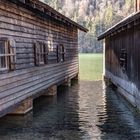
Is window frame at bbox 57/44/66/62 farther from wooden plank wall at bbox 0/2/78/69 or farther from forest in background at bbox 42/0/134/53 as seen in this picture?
forest in background at bbox 42/0/134/53

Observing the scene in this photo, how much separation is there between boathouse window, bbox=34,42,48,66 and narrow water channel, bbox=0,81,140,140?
1976 mm

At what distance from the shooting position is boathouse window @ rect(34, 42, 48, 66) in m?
15.4

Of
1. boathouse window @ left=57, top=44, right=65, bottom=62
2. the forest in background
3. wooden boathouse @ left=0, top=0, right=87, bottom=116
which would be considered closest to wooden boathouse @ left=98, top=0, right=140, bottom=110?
wooden boathouse @ left=0, top=0, right=87, bottom=116

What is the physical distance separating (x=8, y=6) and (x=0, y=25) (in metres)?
1.07

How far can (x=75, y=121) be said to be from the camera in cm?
1288

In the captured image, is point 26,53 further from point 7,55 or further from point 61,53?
point 61,53

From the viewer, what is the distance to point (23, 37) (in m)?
13.5

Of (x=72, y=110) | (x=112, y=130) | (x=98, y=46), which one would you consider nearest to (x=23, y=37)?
(x=72, y=110)

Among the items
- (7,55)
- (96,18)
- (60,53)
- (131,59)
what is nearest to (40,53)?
(131,59)

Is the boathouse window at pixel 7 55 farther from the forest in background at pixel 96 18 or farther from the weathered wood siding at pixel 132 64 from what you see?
the forest in background at pixel 96 18

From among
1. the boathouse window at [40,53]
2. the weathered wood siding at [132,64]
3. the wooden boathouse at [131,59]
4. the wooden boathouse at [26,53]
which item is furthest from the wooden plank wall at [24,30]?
the weathered wood siding at [132,64]

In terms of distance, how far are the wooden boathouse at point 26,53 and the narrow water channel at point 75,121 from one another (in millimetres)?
633

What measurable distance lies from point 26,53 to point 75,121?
128 inches

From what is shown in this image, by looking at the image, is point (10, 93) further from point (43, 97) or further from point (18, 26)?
point (43, 97)
